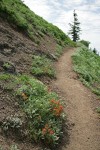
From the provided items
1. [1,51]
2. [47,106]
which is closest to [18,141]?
[47,106]

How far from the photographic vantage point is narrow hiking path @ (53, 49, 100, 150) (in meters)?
12.0

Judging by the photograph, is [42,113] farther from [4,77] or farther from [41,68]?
[41,68]

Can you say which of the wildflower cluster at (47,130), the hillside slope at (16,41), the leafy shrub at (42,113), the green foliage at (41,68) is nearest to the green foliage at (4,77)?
the leafy shrub at (42,113)

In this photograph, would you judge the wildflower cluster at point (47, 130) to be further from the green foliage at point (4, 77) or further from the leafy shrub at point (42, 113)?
the green foliage at point (4, 77)

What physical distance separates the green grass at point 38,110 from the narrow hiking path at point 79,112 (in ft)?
2.57

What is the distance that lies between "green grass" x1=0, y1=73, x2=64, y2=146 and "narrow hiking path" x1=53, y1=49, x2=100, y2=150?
2.57ft

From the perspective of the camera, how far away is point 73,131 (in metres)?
12.8

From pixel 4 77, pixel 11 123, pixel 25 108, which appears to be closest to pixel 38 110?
pixel 25 108

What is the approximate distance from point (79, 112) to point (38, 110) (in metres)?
3.21

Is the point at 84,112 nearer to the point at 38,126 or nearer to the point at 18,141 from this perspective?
the point at 38,126

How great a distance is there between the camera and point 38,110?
1234cm

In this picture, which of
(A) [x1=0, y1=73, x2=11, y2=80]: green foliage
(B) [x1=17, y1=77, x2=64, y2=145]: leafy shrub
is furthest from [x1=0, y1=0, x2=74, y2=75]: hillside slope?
(B) [x1=17, y1=77, x2=64, y2=145]: leafy shrub

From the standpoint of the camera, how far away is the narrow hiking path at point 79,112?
12038mm

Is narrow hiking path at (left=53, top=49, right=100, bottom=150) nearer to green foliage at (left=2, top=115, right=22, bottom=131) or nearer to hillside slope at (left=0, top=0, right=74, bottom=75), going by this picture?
green foliage at (left=2, top=115, right=22, bottom=131)
